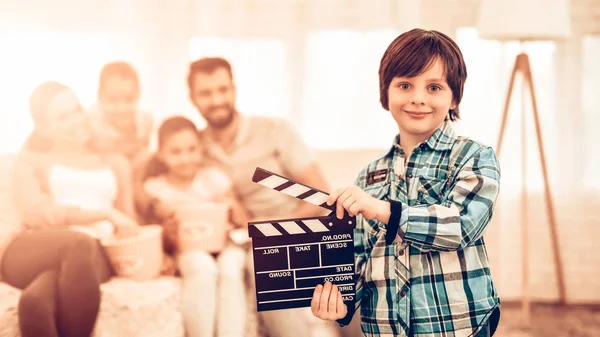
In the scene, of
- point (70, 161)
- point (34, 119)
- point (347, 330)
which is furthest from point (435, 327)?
point (34, 119)

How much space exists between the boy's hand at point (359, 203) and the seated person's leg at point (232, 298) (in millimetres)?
1264

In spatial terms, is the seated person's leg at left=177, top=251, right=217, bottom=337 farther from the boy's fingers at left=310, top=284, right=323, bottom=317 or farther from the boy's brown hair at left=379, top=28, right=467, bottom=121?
the boy's brown hair at left=379, top=28, right=467, bottom=121

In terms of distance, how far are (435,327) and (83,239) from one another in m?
1.63

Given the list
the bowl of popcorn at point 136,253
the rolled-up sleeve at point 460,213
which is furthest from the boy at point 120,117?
the rolled-up sleeve at point 460,213

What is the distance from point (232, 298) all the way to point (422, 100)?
1396mm

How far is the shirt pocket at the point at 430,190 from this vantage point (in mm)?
1287

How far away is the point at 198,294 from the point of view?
7.86 feet

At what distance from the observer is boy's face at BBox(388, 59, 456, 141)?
1299mm

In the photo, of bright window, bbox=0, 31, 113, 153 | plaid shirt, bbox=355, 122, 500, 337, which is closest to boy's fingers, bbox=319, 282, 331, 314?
plaid shirt, bbox=355, 122, 500, 337

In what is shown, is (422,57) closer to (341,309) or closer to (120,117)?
(341,309)

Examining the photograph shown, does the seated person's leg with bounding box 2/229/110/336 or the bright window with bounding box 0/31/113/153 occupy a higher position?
the bright window with bounding box 0/31/113/153

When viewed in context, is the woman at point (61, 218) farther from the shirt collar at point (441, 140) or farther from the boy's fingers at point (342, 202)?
the shirt collar at point (441, 140)

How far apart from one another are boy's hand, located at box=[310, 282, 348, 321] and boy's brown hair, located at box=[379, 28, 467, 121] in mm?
495

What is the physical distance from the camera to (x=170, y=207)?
8.35 ft
